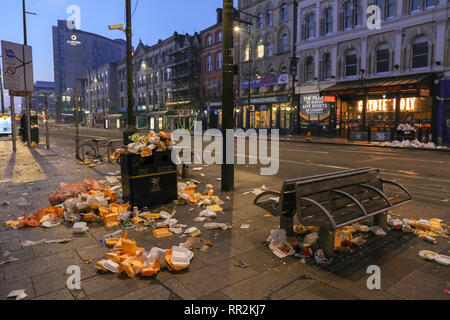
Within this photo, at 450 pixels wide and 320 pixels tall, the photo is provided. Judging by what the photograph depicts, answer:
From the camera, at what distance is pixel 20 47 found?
56.2 ft

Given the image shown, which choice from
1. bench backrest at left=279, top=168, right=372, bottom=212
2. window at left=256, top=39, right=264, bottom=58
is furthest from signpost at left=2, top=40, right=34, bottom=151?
window at left=256, top=39, right=264, bottom=58

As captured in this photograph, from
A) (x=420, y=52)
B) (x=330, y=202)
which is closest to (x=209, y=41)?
(x=420, y=52)

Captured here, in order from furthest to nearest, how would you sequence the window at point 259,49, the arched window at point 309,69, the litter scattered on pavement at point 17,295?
the window at point 259,49 → the arched window at point 309,69 → the litter scattered on pavement at point 17,295

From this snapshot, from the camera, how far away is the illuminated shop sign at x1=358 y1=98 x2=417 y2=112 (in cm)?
2538

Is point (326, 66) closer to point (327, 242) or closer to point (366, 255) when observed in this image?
point (366, 255)

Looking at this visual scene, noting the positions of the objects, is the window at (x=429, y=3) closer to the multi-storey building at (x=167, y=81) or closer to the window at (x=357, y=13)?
the window at (x=357, y=13)

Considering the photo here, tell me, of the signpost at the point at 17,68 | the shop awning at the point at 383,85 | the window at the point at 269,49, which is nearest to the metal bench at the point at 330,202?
the signpost at the point at 17,68

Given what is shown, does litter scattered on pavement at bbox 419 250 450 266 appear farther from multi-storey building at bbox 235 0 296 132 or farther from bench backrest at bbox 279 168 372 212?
multi-storey building at bbox 235 0 296 132

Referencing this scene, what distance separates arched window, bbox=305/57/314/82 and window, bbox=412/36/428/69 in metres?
9.92

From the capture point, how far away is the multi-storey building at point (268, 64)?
35938 mm

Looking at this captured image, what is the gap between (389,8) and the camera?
26.6m

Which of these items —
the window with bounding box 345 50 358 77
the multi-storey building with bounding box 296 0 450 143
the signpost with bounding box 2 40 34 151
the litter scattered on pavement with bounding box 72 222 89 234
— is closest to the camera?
the litter scattered on pavement with bounding box 72 222 89 234

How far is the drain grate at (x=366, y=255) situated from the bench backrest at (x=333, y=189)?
0.56m
